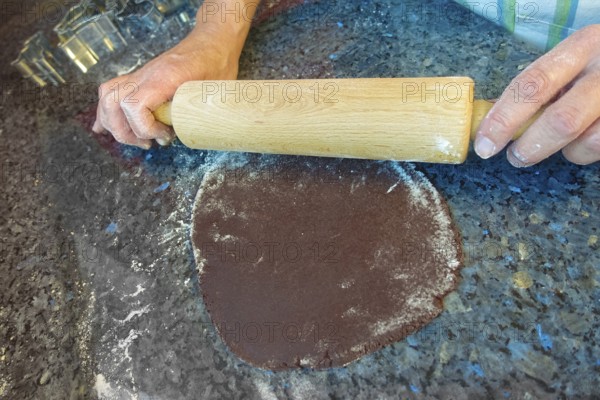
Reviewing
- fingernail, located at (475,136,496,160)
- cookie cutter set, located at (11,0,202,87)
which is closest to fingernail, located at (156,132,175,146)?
cookie cutter set, located at (11,0,202,87)

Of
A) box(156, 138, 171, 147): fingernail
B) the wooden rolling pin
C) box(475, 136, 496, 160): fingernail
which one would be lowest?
box(475, 136, 496, 160): fingernail

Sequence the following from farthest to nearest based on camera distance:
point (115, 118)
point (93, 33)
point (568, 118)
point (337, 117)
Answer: point (93, 33)
point (115, 118)
point (337, 117)
point (568, 118)

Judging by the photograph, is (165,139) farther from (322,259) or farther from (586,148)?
(586,148)

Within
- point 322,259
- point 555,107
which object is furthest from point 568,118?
point 322,259

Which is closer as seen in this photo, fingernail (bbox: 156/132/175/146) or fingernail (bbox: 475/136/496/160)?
fingernail (bbox: 475/136/496/160)

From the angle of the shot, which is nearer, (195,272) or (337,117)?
(337,117)

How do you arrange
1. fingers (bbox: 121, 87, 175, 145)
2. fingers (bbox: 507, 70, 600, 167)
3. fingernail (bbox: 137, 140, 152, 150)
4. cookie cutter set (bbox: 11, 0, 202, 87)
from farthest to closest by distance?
1. cookie cutter set (bbox: 11, 0, 202, 87)
2. fingernail (bbox: 137, 140, 152, 150)
3. fingers (bbox: 121, 87, 175, 145)
4. fingers (bbox: 507, 70, 600, 167)

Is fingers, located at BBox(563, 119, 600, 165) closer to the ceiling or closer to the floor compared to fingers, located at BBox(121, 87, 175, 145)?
closer to the floor

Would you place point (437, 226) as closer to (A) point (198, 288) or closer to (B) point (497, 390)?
(B) point (497, 390)

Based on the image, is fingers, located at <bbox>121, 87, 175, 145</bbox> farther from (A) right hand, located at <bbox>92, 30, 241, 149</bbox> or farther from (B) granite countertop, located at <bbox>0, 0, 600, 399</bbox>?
(B) granite countertop, located at <bbox>0, 0, 600, 399</bbox>

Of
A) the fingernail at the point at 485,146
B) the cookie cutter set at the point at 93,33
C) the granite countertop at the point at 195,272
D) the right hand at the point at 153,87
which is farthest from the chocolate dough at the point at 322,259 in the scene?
the cookie cutter set at the point at 93,33
